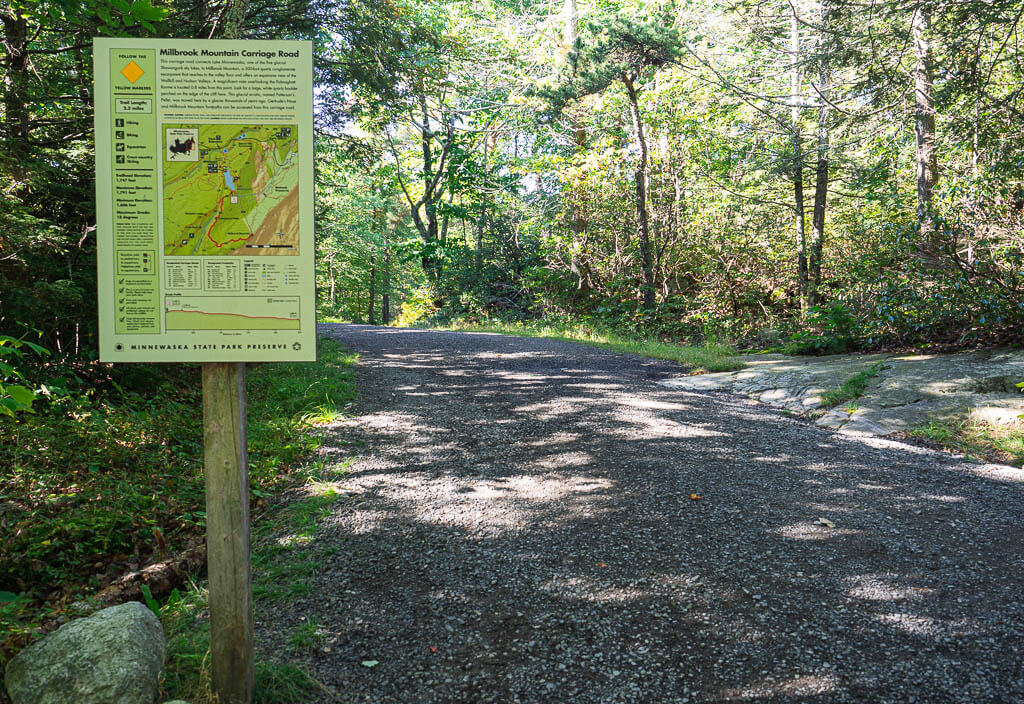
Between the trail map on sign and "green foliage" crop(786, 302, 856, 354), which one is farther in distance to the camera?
"green foliage" crop(786, 302, 856, 354)

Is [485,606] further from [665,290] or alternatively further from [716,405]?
[665,290]

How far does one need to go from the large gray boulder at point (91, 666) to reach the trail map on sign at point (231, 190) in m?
1.41

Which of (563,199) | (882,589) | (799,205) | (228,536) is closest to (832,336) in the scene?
(799,205)

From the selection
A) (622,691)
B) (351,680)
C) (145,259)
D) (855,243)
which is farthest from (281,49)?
(855,243)

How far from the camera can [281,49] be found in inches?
85.2

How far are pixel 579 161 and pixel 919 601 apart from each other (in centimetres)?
1422

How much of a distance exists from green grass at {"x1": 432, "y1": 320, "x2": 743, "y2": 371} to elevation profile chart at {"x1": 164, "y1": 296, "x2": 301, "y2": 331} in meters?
7.68

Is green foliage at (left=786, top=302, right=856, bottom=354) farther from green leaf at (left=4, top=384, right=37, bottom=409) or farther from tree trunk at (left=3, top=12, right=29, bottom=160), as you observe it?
tree trunk at (left=3, top=12, right=29, bottom=160)

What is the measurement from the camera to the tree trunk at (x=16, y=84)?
489 centimetres

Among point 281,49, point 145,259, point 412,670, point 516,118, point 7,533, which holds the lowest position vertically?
point 412,670

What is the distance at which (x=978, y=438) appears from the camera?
216 inches

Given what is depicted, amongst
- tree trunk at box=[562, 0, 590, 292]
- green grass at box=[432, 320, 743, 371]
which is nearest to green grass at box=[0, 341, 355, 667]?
green grass at box=[432, 320, 743, 371]

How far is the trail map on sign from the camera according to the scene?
2152 millimetres

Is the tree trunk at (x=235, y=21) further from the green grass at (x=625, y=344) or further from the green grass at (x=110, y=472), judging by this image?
the green grass at (x=625, y=344)
